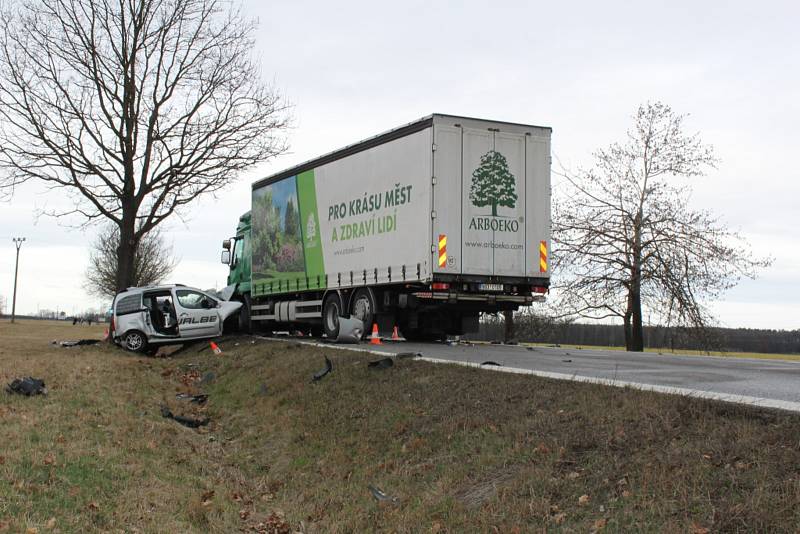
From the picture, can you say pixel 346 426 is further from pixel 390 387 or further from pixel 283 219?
pixel 283 219

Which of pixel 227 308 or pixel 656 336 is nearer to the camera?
pixel 227 308

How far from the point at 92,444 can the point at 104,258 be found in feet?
237

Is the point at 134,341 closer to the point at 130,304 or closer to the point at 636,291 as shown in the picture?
the point at 130,304

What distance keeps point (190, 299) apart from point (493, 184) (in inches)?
367

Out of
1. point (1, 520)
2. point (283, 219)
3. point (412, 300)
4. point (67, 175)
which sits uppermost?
point (67, 175)

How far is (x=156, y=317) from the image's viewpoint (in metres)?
21.5

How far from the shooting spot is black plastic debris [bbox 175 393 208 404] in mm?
14336

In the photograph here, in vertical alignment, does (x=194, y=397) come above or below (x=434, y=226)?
below

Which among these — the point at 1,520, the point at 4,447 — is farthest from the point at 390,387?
the point at 1,520

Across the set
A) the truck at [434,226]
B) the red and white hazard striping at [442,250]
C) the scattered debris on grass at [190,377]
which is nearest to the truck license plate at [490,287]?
the truck at [434,226]

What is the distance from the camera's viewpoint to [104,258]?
77.0 m

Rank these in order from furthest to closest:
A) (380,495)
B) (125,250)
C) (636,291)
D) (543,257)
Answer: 1. (636,291)
2. (125,250)
3. (543,257)
4. (380,495)

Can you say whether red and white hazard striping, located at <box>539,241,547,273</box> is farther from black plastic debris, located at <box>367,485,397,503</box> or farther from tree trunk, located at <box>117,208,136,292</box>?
tree trunk, located at <box>117,208,136,292</box>

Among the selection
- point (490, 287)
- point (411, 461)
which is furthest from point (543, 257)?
point (411, 461)
